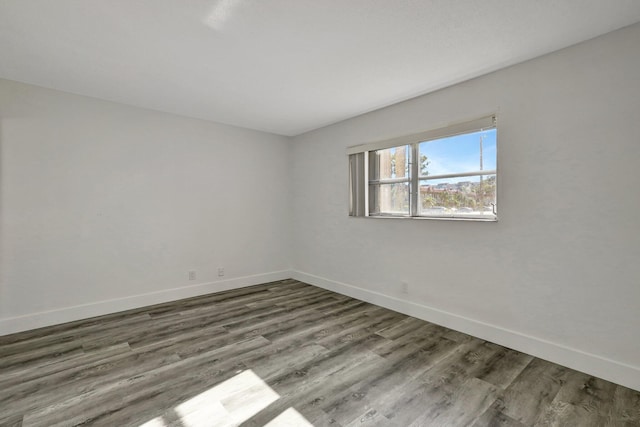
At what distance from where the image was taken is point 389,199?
3824mm

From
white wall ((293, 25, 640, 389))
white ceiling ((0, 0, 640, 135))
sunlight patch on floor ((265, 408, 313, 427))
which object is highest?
white ceiling ((0, 0, 640, 135))

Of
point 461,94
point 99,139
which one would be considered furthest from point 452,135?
point 99,139

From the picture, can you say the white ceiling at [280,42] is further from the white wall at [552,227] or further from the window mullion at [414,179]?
the window mullion at [414,179]

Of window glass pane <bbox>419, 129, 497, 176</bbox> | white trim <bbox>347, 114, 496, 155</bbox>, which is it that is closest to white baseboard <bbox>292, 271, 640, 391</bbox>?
window glass pane <bbox>419, 129, 497, 176</bbox>

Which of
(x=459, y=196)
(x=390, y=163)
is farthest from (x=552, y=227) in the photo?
(x=390, y=163)

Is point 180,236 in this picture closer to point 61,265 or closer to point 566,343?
point 61,265

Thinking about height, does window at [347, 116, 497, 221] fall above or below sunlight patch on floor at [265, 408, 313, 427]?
above

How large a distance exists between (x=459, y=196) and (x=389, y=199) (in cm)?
94

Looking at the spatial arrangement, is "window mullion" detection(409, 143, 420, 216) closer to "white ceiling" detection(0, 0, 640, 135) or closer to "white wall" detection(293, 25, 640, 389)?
"white wall" detection(293, 25, 640, 389)

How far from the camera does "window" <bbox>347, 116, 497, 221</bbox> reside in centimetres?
287

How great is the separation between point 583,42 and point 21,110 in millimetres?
5131

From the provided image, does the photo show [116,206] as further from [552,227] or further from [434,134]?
[552,227]

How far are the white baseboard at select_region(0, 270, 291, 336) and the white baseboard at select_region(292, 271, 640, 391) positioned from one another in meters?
2.04

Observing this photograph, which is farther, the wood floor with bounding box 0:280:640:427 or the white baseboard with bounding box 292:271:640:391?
the white baseboard with bounding box 292:271:640:391
